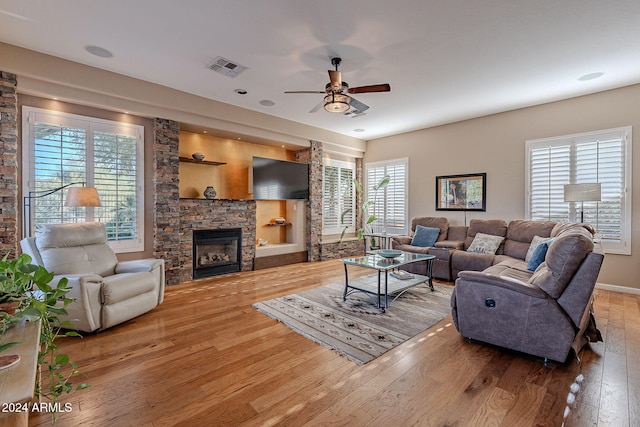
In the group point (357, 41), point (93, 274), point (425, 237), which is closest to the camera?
point (93, 274)

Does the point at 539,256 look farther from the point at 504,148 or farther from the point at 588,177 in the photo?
the point at 504,148

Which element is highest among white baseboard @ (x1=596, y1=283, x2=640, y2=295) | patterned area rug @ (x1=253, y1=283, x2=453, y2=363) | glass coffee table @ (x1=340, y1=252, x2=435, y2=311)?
glass coffee table @ (x1=340, y1=252, x2=435, y2=311)

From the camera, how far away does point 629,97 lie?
4449 millimetres

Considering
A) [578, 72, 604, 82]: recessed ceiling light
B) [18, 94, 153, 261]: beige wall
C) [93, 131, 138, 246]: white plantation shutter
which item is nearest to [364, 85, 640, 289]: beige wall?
[578, 72, 604, 82]: recessed ceiling light

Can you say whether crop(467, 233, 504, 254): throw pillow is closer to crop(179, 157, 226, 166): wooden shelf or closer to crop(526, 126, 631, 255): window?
crop(526, 126, 631, 255): window

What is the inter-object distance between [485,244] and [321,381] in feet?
13.5

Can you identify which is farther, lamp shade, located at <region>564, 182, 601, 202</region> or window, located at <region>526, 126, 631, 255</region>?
window, located at <region>526, 126, 631, 255</region>

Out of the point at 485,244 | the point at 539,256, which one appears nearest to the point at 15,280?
the point at 539,256

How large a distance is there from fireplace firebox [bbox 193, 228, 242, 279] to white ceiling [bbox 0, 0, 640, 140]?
8.08 ft

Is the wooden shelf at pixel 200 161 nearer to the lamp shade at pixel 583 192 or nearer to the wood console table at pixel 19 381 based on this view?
the wood console table at pixel 19 381

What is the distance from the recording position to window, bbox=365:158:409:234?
7.27m

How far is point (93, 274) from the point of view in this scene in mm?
3119

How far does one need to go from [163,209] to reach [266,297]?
2220 millimetres

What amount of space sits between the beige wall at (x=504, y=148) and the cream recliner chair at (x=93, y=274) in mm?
5653
